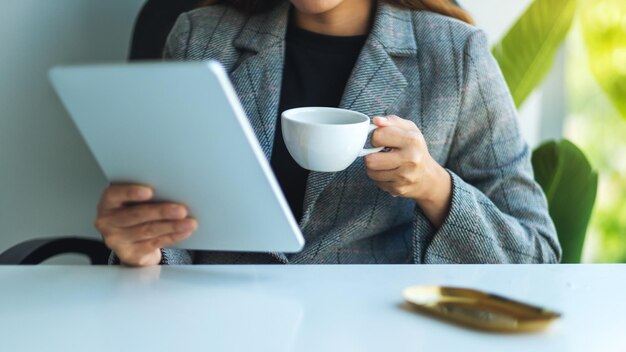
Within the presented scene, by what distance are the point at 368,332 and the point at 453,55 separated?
0.63 m

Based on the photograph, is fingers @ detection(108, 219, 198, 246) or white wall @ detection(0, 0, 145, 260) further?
white wall @ detection(0, 0, 145, 260)

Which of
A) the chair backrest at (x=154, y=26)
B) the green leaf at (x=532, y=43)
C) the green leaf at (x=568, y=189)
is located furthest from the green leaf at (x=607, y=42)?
the chair backrest at (x=154, y=26)

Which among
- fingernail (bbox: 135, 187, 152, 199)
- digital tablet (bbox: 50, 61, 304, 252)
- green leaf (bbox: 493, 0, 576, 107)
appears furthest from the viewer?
green leaf (bbox: 493, 0, 576, 107)

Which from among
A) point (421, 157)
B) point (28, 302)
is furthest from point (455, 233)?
point (28, 302)

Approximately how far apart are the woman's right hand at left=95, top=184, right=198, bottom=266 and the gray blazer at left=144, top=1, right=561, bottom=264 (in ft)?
0.70

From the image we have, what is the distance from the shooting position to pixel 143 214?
3.00 ft

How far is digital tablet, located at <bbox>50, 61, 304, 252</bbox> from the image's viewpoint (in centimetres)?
74

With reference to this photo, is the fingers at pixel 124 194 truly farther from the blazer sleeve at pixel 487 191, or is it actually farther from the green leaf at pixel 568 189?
the green leaf at pixel 568 189

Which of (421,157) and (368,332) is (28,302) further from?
(421,157)

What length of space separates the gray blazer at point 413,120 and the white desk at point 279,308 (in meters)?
0.25

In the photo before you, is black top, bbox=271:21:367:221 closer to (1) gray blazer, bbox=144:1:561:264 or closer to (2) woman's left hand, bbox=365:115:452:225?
(1) gray blazer, bbox=144:1:561:264

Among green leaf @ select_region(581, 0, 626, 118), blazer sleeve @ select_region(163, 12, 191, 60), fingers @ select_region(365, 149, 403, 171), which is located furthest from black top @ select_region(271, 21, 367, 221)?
green leaf @ select_region(581, 0, 626, 118)

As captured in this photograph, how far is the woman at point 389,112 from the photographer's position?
115 centimetres

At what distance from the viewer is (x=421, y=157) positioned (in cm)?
104
